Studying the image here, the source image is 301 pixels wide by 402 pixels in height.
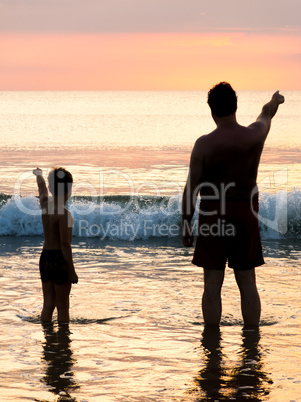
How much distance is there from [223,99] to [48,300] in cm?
221

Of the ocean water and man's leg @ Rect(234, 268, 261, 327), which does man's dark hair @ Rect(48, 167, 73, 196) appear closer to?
the ocean water

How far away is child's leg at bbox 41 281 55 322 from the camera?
534 cm

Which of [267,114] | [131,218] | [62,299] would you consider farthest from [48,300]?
[131,218]

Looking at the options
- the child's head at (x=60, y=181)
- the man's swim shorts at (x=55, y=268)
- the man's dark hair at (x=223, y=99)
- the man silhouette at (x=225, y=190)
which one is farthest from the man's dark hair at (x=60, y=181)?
the man's dark hair at (x=223, y=99)

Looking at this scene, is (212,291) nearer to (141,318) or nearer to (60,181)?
(141,318)

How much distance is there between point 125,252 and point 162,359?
564 cm

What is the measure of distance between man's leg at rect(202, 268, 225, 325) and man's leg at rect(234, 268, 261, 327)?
0.13 m

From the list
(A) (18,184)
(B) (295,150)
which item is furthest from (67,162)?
(B) (295,150)

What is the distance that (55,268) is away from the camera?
17.3ft

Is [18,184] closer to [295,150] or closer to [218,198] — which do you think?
[218,198]

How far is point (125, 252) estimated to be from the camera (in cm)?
1017

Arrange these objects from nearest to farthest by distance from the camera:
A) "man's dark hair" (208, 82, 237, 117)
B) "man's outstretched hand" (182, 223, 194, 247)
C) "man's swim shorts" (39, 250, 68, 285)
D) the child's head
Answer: "man's outstretched hand" (182, 223, 194, 247), "man's dark hair" (208, 82, 237, 117), the child's head, "man's swim shorts" (39, 250, 68, 285)

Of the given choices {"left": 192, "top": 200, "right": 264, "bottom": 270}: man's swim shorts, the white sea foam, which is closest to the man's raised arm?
{"left": 192, "top": 200, "right": 264, "bottom": 270}: man's swim shorts

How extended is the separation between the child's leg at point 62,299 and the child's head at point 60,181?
74 cm
